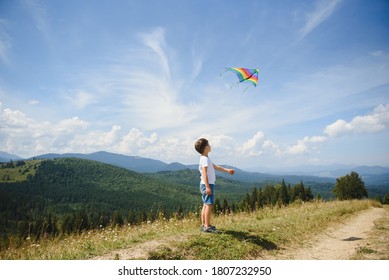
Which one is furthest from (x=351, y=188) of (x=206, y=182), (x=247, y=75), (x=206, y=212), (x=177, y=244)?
(x=177, y=244)

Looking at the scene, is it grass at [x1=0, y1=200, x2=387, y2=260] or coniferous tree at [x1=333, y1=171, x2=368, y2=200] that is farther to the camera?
coniferous tree at [x1=333, y1=171, x2=368, y2=200]

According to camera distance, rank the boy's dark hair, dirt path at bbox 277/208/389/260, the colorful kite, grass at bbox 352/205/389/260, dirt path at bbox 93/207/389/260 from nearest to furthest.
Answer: dirt path at bbox 93/207/389/260
grass at bbox 352/205/389/260
dirt path at bbox 277/208/389/260
the boy's dark hair
the colorful kite

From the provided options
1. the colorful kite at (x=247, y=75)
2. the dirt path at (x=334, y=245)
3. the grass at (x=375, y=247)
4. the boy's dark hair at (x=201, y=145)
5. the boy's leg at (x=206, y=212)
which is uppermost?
the colorful kite at (x=247, y=75)

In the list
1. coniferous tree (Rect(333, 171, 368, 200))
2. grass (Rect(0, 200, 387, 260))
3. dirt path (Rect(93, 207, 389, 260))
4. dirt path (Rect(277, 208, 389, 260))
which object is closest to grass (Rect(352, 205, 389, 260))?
dirt path (Rect(93, 207, 389, 260))

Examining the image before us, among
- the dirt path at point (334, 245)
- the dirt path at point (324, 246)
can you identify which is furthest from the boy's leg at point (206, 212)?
the dirt path at point (334, 245)

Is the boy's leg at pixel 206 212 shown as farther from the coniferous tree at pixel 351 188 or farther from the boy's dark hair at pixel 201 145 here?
the coniferous tree at pixel 351 188

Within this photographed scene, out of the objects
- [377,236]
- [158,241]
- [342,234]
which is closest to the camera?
[158,241]

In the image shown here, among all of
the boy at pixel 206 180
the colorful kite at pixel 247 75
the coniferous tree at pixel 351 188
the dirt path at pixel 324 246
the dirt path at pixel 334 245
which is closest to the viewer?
the dirt path at pixel 324 246

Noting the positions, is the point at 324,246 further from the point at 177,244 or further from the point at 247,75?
the point at 247,75

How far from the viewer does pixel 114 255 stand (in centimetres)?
638

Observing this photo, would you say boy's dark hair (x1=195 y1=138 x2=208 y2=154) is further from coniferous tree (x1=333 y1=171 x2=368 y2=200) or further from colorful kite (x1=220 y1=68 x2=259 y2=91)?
coniferous tree (x1=333 y1=171 x2=368 y2=200)
